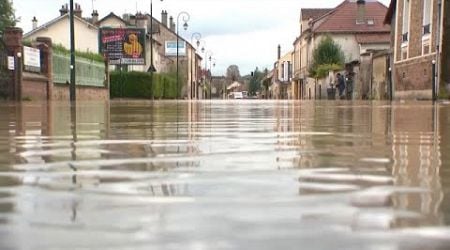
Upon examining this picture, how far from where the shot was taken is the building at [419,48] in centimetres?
3534

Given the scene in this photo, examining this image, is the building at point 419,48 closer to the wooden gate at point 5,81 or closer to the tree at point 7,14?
the wooden gate at point 5,81

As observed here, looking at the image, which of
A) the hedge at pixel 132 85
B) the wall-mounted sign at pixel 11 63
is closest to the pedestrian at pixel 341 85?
the hedge at pixel 132 85

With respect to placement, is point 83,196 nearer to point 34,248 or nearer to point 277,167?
point 34,248

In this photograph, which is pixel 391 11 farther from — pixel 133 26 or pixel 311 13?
pixel 311 13

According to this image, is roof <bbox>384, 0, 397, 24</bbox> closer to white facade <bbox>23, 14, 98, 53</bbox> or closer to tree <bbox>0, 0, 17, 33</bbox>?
white facade <bbox>23, 14, 98, 53</bbox>

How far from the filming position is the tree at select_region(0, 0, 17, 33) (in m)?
60.1

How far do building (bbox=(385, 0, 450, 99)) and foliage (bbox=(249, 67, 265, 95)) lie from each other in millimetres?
112989

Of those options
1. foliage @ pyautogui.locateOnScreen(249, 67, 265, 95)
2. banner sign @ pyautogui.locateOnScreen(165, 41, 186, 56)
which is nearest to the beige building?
banner sign @ pyautogui.locateOnScreen(165, 41, 186, 56)

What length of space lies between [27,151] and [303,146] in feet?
6.91

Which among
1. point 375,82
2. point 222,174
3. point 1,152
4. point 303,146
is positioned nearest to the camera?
point 222,174

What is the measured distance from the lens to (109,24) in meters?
72.4

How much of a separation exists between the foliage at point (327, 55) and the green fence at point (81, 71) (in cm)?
3137

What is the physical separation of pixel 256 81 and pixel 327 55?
10142cm

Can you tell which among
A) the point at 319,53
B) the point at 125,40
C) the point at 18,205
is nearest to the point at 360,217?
the point at 18,205
